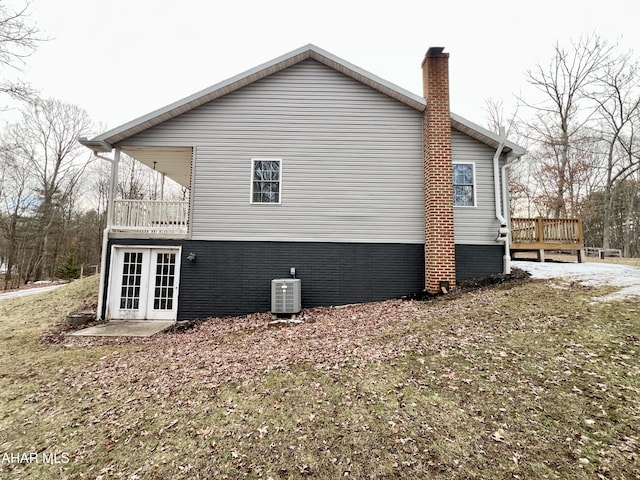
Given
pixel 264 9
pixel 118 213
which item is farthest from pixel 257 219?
pixel 264 9

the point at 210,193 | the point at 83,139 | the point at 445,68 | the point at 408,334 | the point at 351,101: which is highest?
the point at 445,68

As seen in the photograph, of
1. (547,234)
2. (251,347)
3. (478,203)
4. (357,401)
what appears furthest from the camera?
(547,234)

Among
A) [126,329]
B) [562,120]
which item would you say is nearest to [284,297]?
[126,329]

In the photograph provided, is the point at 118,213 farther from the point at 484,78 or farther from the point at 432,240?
the point at 484,78

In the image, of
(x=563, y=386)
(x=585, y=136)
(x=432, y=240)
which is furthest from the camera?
(x=585, y=136)

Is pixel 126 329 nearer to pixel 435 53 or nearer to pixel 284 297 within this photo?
pixel 284 297

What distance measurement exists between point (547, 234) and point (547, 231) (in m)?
0.11

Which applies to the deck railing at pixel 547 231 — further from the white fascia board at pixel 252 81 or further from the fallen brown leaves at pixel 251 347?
the fallen brown leaves at pixel 251 347

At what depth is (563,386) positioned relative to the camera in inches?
141

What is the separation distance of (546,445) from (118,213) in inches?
394

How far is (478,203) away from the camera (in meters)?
8.56

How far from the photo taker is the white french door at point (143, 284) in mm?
8227

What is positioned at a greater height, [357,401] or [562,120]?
[562,120]

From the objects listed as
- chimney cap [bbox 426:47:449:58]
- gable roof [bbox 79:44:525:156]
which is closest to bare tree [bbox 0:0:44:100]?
gable roof [bbox 79:44:525:156]
